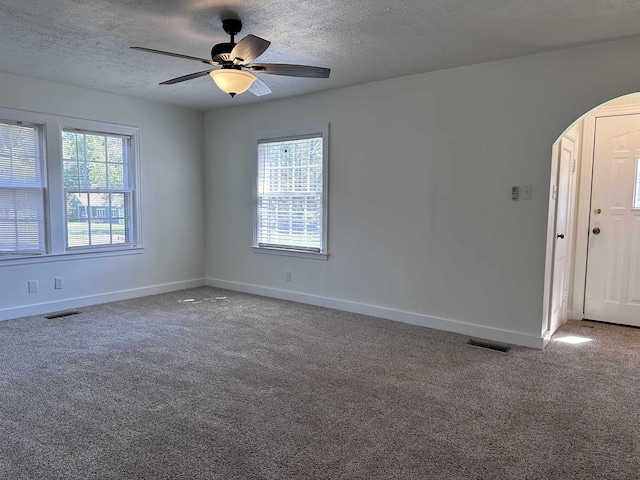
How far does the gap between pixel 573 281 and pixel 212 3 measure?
4394mm

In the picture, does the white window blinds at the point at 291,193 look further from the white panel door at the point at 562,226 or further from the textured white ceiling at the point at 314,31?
the white panel door at the point at 562,226

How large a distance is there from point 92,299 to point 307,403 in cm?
358

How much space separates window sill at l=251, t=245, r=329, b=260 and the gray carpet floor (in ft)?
3.35

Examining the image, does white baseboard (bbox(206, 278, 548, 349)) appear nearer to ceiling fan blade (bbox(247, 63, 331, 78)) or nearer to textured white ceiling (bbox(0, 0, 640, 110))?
textured white ceiling (bbox(0, 0, 640, 110))

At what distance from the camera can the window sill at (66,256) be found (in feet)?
14.7

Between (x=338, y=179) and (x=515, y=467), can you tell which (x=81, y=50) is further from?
(x=515, y=467)

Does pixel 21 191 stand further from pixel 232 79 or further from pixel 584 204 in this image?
pixel 584 204

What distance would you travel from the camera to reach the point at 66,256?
4914mm

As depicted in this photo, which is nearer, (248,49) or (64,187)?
(248,49)

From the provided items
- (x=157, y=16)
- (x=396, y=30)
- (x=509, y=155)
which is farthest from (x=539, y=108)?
(x=157, y=16)

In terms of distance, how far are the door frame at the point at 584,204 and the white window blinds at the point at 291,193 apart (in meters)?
2.77

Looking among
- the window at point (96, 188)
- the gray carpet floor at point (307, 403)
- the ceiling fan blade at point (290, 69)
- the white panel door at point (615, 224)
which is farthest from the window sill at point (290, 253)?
the white panel door at point (615, 224)

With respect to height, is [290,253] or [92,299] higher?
[290,253]

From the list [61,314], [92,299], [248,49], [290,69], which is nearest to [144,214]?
[92,299]
